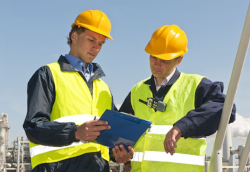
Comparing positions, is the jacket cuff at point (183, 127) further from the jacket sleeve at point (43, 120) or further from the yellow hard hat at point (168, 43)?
the yellow hard hat at point (168, 43)

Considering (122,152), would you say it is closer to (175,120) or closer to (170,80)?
(175,120)

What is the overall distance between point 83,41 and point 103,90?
0.51 m

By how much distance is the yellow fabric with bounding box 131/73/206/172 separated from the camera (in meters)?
2.91

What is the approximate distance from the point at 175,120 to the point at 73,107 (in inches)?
36.3

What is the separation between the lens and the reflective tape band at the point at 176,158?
288cm

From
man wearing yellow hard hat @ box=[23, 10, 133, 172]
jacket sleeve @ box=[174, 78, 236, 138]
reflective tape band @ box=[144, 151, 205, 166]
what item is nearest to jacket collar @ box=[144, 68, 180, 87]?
man wearing yellow hard hat @ box=[23, 10, 133, 172]

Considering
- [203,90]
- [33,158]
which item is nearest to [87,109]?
[33,158]

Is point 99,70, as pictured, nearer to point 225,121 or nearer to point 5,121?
point 225,121

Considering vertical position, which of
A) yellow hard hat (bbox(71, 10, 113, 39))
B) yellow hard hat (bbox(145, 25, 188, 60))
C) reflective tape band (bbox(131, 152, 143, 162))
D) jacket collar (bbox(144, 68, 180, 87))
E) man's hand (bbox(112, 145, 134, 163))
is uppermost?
yellow hard hat (bbox(71, 10, 113, 39))

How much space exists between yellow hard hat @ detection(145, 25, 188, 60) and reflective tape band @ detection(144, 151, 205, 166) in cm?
93

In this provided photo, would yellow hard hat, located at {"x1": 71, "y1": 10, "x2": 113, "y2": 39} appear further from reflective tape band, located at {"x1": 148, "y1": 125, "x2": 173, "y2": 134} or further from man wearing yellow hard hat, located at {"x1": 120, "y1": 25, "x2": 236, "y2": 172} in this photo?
reflective tape band, located at {"x1": 148, "y1": 125, "x2": 173, "y2": 134}

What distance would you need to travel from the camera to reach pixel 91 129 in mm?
2379

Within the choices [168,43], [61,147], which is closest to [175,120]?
[168,43]

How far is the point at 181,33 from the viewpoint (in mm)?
3369
